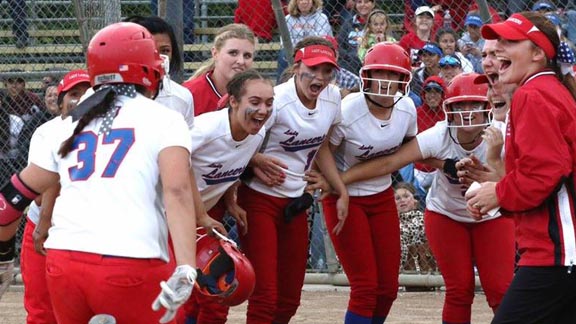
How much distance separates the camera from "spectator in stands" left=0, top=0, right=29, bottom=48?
430 inches

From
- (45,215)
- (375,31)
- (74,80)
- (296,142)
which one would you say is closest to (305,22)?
(375,31)

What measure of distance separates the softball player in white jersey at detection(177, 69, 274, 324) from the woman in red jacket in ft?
6.33

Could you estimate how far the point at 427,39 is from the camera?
33.2 ft

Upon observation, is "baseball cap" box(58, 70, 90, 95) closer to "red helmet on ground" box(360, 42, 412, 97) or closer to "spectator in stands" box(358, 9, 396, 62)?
"red helmet on ground" box(360, 42, 412, 97)

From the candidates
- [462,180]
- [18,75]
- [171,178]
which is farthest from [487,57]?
[18,75]

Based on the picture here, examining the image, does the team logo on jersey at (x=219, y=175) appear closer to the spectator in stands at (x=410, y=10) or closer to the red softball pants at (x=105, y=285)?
the red softball pants at (x=105, y=285)

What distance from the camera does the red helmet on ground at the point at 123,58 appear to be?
13.5 feet

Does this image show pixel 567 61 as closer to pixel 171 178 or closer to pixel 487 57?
pixel 487 57

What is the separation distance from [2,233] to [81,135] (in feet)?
2.59

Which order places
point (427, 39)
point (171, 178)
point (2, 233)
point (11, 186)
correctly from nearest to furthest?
point (171, 178) → point (11, 186) → point (2, 233) → point (427, 39)

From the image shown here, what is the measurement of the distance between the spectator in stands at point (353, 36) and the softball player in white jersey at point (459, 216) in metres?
2.90

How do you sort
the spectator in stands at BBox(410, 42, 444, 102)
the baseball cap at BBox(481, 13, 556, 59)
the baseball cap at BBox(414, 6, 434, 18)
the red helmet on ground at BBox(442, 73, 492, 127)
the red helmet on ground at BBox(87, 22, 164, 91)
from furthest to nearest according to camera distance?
1. the baseball cap at BBox(414, 6, 434, 18)
2. the spectator in stands at BBox(410, 42, 444, 102)
3. the red helmet on ground at BBox(442, 73, 492, 127)
4. the baseball cap at BBox(481, 13, 556, 59)
5. the red helmet on ground at BBox(87, 22, 164, 91)

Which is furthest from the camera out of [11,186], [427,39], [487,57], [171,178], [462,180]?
[427,39]

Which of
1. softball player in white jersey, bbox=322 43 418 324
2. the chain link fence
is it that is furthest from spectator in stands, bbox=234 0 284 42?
softball player in white jersey, bbox=322 43 418 324
